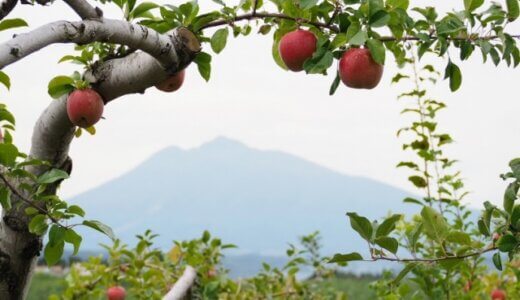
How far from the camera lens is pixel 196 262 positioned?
3443 millimetres

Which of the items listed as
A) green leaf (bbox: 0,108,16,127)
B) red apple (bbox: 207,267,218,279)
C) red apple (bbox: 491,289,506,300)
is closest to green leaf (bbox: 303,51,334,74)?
green leaf (bbox: 0,108,16,127)

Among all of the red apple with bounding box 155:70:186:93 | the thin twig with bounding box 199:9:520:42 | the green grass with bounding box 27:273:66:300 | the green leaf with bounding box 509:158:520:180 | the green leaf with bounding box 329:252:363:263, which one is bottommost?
the green grass with bounding box 27:273:66:300

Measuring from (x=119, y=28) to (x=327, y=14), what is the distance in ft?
1.81

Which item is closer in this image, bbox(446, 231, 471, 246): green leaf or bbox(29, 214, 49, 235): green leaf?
bbox(446, 231, 471, 246): green leaf

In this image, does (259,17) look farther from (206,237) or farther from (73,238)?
(206,237)

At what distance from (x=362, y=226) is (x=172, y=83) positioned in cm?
80

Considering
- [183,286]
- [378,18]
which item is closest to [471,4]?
[378,18]

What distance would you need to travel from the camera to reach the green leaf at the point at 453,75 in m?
1.86

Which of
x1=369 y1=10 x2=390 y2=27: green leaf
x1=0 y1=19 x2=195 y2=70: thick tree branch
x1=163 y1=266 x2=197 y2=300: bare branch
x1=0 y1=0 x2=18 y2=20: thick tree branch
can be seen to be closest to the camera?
x1=0 y1=19 x2=195 y2=70: thick tree branch

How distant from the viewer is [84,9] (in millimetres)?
1610

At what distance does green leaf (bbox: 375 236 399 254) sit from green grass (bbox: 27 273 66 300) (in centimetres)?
777

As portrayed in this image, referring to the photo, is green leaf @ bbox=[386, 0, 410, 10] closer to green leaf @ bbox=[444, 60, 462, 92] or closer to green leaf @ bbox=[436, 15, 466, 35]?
green leaf @ bbox=[436, 15, 466, 35]

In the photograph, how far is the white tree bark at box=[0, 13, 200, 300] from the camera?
1.67m

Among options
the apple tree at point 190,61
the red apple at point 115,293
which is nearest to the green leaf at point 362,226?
the apple tree at point 190,61
